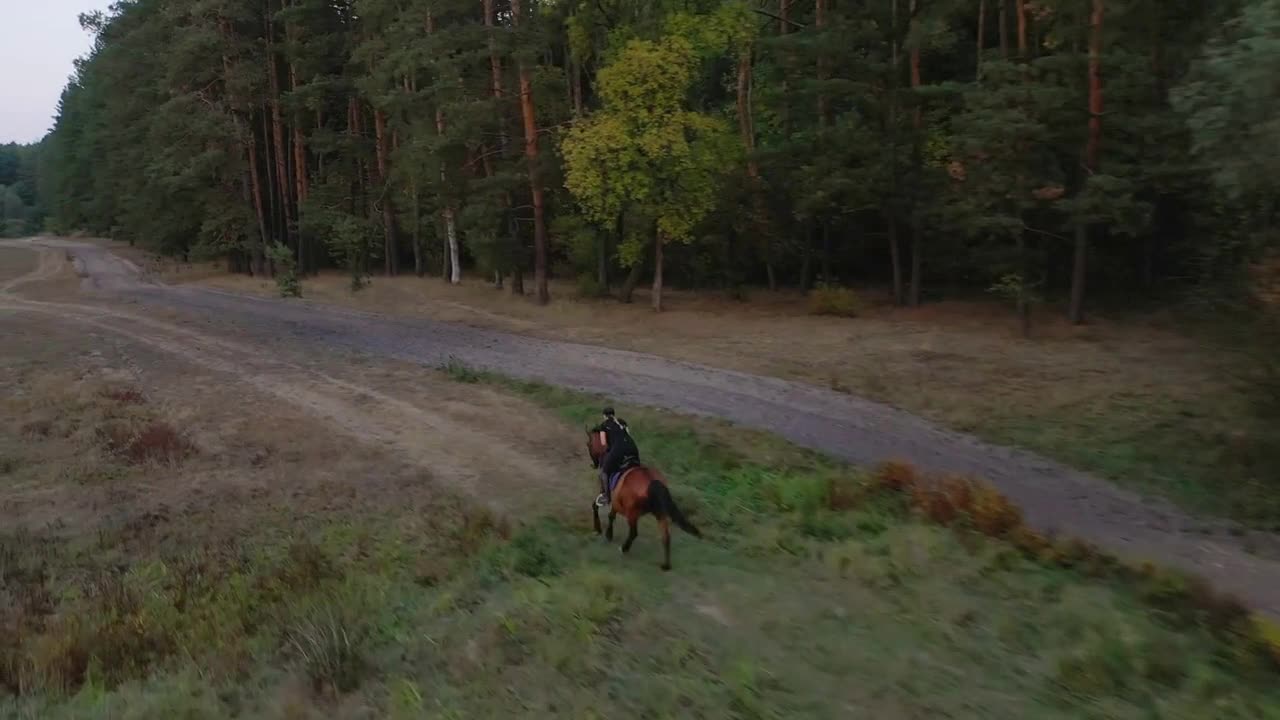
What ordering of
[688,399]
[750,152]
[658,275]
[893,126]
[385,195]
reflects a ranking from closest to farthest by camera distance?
[688,399], [893,126], [658,275], [750,152], [385,195]

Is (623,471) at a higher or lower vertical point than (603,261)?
lower

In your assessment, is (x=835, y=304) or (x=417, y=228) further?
(x=417, y=228)

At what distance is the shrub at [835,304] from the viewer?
84.9 feet

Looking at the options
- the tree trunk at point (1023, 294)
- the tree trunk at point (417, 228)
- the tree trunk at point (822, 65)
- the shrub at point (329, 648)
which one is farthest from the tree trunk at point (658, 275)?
the shrub at point (329, 648)

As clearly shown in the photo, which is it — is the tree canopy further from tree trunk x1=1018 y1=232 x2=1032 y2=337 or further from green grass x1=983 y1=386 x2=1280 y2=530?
green grass x1=983 y1=386 x2=1280 y2=530

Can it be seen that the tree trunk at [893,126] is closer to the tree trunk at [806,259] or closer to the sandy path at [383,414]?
the tree trunk at [806,259]

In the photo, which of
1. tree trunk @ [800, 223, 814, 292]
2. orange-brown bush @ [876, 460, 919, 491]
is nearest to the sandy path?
orange-brown bush @ [876, 460, 919, 491]

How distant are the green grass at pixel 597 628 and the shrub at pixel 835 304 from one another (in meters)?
17.0

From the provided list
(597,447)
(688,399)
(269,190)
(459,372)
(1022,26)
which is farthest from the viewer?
(269,190)

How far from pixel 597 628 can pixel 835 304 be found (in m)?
21.0

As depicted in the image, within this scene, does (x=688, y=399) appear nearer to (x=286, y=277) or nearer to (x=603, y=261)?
(x=603, y=261)

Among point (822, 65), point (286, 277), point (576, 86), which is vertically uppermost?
point (576, 86)

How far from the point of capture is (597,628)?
20.6ft

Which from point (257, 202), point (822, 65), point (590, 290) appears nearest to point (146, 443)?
point (590, 290)
